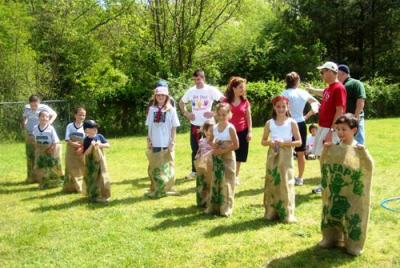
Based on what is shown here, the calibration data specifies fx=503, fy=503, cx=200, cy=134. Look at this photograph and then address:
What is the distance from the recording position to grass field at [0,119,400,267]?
5105mm

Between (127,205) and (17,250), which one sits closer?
(17,250)

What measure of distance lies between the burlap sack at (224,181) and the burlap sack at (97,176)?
1915mm

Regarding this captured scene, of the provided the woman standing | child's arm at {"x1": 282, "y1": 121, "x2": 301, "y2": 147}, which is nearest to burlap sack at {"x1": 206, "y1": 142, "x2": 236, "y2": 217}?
child's arm at {"x1": 282, "y1": 121, "x2": 301, "y2": 147}

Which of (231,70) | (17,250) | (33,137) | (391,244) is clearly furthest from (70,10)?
(391,244)

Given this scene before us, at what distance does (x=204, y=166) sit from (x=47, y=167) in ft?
11.7

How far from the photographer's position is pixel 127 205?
7.47 metres

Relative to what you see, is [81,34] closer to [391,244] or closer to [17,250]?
[17,250]

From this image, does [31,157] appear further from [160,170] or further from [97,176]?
[160,170]

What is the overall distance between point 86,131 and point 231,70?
20719 mm

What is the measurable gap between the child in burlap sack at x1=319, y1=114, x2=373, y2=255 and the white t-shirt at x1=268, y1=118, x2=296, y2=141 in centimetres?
129

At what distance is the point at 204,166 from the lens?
681 centimetres

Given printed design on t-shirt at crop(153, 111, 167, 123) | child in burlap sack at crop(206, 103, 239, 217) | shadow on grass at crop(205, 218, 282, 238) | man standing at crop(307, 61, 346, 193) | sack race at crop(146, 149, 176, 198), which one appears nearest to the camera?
shadow on grass at crop(205, 218, 282, 238)

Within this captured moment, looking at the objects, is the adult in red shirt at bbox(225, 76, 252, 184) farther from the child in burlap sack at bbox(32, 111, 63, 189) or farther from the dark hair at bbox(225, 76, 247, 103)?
the child in burlap sack at bbox(32, 111, 63, 189)

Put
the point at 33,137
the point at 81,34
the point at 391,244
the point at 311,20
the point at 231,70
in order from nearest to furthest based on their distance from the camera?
the point at 391,244
the point at 33,137
the point at 81,34
the point at 231,70
the point at 311,20
